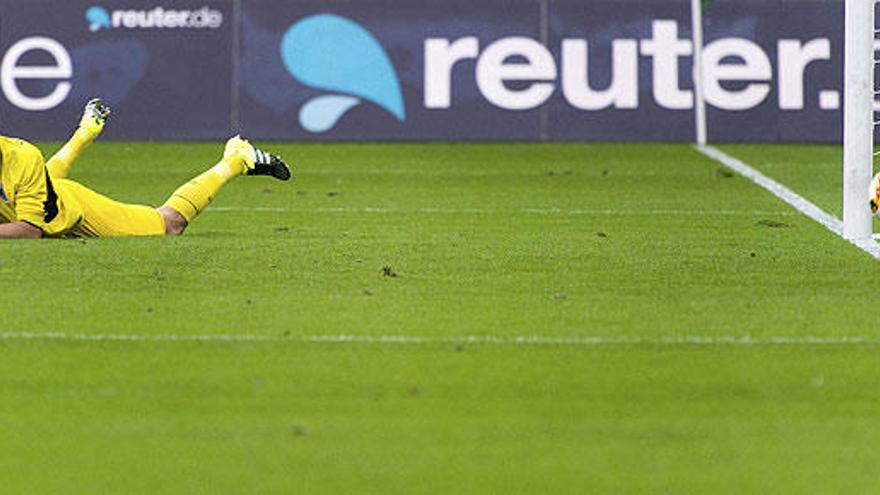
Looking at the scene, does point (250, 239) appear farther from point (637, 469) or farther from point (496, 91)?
point (496, 91)

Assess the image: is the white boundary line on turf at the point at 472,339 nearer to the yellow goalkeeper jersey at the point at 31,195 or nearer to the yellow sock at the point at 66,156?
the yellow goalkeeper jersey at the point at 31,195

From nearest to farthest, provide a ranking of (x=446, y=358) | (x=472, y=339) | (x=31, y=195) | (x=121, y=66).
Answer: (x=446, y=358), (x=472, y=339), (x=31, y=195), (x=121, y=66)

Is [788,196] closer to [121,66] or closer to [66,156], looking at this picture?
[66,156]

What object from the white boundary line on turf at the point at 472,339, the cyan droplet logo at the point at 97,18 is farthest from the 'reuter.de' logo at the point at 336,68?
the white boundary line on turf at the point at 472,339

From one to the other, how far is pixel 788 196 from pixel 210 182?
15.6 ft

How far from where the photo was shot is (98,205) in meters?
10.6

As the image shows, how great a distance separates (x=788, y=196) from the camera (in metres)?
14.0

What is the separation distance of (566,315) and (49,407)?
256 centimetres

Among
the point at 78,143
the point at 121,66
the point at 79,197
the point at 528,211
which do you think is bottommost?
the point at 528,211

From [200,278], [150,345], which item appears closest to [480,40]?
[200,278]

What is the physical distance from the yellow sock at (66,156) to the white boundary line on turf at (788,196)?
4118 mm

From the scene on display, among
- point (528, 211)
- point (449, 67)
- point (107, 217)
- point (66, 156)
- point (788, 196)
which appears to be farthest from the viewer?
point (449, 67)

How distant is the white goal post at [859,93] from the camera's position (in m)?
10.5

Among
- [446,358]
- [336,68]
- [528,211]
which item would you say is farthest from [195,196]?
[336,68]
